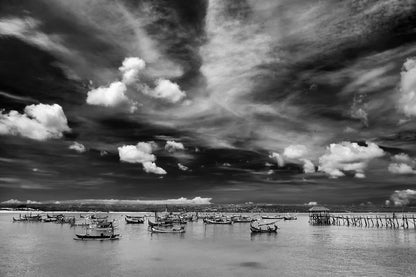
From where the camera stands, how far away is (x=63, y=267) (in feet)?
120

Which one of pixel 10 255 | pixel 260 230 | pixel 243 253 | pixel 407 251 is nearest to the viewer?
pixel 10 255

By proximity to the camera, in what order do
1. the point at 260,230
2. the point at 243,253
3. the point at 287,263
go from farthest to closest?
the point at 260,230, the point at 243,253, the point at 287,263

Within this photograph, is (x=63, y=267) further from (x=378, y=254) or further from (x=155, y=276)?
(x=378, y=254)

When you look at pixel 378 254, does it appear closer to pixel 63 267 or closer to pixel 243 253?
pixel 243 253

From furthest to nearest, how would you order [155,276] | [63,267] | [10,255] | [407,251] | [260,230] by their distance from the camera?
[260,230], [407,251], [10,255], [63,267], [155,276]

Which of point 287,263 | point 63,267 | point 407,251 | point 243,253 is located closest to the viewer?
point 63,267

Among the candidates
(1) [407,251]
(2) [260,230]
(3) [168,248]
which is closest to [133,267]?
(3) [168,248]

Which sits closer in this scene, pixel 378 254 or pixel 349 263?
pixel 349 263

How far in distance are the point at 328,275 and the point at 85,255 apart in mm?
26895

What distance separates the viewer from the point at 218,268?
37094 mm

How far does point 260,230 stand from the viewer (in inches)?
3164

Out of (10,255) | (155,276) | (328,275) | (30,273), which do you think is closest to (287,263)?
(328,275)

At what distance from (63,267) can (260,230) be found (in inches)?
1998

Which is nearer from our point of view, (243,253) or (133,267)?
(133,267)
